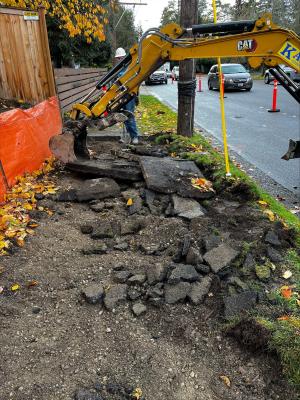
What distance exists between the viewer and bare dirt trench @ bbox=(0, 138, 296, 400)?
253 cm

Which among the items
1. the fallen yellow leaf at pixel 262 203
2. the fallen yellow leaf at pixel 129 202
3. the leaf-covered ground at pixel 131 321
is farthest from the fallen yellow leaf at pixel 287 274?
the fallen yellow leaf at pixel 129 202

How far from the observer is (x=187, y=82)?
309 inches

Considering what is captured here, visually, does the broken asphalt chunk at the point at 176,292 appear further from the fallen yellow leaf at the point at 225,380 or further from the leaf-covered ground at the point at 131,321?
the fallen yellow leaf at the point at 225,380

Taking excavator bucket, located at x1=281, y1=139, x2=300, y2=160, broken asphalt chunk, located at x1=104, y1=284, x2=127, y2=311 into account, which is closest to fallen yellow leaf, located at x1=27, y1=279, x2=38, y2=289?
broken asphalt chunk, located at x1=104, y1=284, x2=127, y2=311

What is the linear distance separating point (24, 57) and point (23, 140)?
252 centimetres

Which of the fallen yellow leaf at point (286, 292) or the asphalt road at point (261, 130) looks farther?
the asphalt road at point (261, 130)

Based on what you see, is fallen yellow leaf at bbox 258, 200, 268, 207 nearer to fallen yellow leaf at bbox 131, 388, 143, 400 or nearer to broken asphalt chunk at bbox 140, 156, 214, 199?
broken asphalt chunk at bbox 140, 156, 214, 199

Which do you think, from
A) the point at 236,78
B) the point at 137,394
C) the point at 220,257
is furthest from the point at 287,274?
the point at 236,78

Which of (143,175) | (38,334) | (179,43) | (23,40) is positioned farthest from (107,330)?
(23,40)

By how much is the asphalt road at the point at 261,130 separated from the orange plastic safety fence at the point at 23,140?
424 centimetres

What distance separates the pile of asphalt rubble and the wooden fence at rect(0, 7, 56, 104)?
10.3ft

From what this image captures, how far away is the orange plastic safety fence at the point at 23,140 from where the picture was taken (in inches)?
206

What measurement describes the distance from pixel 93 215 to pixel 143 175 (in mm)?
1073

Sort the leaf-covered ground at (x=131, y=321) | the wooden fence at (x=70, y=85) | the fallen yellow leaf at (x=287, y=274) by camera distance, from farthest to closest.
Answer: the wooden fence at (x=70, y=85) → the fallen yellow leaf at (x=287, y=274) → the leaf-covered ground at (x=131, y=321)
